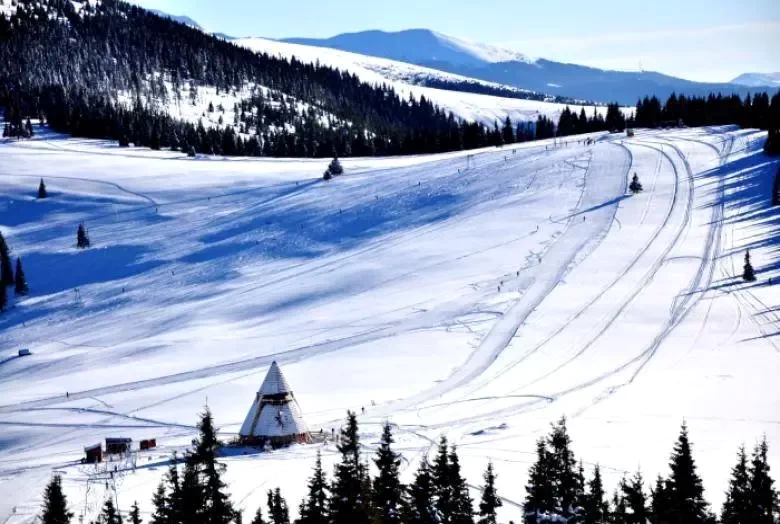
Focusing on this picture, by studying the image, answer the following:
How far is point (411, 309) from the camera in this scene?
207ft

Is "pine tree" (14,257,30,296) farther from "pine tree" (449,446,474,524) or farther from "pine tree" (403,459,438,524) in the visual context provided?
"pine tree" (449,446,474,524)

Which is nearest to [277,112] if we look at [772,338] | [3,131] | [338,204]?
[3,131]

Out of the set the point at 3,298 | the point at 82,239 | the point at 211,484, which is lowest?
the point at 3,298

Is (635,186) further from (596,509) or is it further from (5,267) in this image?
(596,509)

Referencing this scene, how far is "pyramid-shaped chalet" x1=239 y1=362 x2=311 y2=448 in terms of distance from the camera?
4138cm

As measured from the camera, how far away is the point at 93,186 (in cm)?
10762

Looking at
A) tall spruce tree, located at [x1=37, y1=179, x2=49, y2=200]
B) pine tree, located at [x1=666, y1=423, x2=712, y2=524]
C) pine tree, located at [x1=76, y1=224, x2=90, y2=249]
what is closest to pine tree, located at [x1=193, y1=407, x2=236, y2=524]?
pine tree, located at [x1=666, y1=423, x2=712, y2=524]

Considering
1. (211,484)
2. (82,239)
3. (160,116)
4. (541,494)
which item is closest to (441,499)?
(541,494)

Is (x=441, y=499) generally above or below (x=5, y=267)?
above

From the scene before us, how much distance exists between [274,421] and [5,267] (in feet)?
166

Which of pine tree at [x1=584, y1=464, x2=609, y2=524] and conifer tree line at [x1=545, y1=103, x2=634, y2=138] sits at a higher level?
conifer tree line at [x1=545, y1=103, x2=634, y2=138]

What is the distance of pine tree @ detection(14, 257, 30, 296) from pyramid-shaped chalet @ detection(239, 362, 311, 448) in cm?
4513

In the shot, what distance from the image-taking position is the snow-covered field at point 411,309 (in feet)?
132

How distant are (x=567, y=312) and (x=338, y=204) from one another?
36269 millimetres
